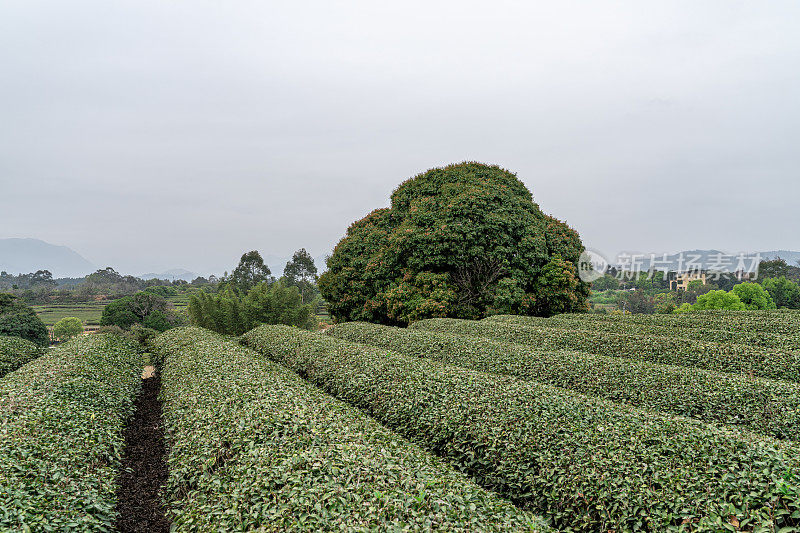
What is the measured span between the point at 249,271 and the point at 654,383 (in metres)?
38.2

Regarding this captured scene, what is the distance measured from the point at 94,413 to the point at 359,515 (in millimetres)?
4200

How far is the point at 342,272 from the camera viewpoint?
618 inches

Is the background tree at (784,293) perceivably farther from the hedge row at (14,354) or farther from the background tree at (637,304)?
the hedge row at (14,354)

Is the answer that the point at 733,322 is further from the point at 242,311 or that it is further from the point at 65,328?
the point at 65,328

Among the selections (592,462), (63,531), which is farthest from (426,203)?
(63,531)

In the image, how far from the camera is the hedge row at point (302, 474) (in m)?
2.68

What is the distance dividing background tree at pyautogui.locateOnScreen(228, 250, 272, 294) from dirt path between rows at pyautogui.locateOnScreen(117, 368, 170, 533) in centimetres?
3268

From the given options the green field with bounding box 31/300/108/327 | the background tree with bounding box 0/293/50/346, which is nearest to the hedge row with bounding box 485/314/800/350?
the background tree with bounding box 0/293/50/346

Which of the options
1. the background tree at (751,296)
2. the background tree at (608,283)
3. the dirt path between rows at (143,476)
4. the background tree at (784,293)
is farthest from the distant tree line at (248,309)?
the background tree at (608,283)

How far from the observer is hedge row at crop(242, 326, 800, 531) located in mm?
2902

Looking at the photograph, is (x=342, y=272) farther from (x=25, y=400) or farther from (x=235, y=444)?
(x=235, y=444)

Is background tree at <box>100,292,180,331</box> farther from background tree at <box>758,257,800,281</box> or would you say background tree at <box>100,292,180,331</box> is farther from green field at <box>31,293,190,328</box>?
background tree at <box>758,257,800,281</box>

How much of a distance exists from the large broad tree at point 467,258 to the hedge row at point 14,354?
29.2 ft

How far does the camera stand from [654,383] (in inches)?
216
